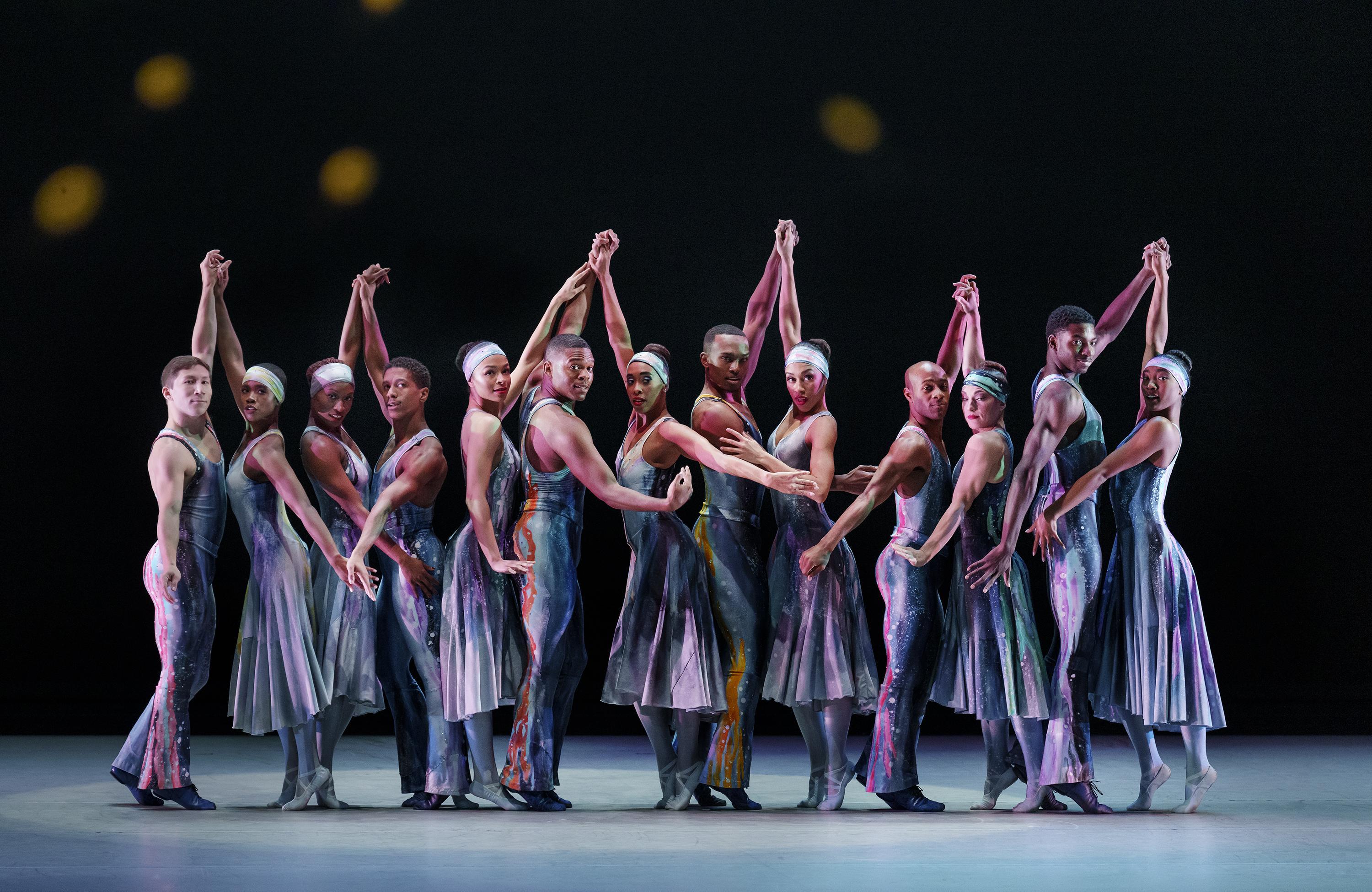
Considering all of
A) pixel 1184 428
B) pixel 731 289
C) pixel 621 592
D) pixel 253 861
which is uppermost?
pixel 731 289

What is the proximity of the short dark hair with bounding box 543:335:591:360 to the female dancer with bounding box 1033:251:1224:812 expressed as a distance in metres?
1.73

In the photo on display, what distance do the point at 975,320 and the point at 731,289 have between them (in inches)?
94.7

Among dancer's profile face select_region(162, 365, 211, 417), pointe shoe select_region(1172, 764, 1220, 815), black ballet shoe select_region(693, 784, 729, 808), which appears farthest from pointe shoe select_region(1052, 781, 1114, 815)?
dancer's profile face select_region(162, 365, 211, 417)

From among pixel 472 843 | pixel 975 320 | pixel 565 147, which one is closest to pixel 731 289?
pixel 565 147

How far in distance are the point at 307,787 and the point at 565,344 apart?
179 centimetres

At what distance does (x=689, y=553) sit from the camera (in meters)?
5.28

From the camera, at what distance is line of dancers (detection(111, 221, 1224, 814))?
5.18 m

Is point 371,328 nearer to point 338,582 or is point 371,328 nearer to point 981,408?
point 338,582

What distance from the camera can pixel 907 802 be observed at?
5.21 meters

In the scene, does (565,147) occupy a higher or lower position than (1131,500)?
higher

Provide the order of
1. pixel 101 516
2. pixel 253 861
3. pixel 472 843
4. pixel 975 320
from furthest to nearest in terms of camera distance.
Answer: pixel 101 516
pixel 975 320
pixel 472 843
pixel 253 861

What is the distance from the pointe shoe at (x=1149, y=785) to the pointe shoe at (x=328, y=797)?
2788 millimetres

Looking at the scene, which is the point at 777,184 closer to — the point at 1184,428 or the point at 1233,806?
the point at 1184,428

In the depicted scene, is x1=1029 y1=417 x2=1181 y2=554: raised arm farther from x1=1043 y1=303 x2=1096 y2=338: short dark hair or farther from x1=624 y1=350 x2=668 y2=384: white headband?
x1=624 y1=350 x2=668 y2=384: white headband
